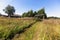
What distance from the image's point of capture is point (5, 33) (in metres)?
22.2

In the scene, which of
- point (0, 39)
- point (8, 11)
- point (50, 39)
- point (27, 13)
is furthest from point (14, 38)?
point (8, 11)

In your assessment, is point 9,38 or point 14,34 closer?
point 9,38

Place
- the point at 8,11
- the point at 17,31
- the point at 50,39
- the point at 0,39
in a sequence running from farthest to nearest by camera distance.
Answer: the point at 8,11 < the point at 17,31 < the point at 0,39 < the point at 50,39

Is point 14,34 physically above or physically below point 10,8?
below

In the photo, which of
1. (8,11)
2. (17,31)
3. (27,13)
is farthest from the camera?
(8,11)

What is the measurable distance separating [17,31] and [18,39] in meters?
3.47

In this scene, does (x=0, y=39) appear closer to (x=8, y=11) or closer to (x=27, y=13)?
(x=27, y=13)

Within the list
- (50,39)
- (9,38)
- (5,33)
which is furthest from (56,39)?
(5,33)

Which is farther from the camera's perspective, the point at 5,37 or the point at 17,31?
the point at 17,31

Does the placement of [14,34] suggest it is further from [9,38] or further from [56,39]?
[56,39]

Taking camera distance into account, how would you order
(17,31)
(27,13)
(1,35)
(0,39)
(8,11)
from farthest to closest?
(8,11) → (27,13) → (17,31) → (1,35) → (0,39)

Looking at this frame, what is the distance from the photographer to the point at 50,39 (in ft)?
55.4

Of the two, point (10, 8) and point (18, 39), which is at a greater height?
point (10, 8)

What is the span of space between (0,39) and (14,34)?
9.45ft
